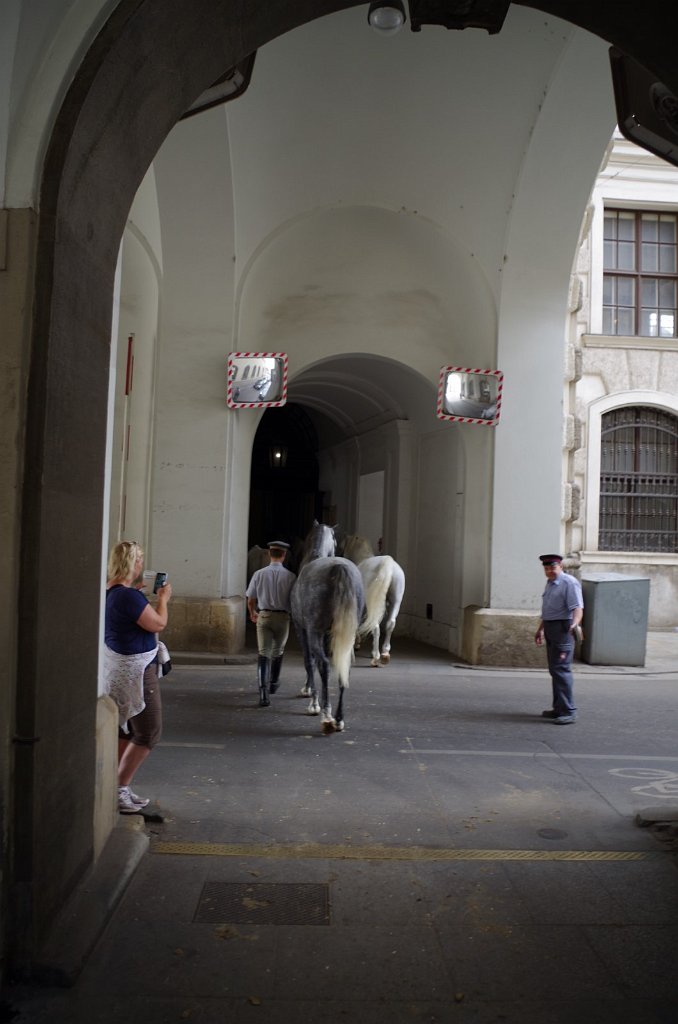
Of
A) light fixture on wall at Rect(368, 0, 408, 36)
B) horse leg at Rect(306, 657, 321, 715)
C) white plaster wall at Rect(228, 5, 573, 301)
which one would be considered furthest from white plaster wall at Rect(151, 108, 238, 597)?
light fixture on wall at Rect(368, 0, 408, 36)

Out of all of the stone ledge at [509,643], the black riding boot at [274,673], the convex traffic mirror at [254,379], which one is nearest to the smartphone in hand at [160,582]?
the black riding boot at [274,673]

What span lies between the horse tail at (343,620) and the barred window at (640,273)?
39.3 feet

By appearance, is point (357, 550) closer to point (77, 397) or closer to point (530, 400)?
point (530, 400)

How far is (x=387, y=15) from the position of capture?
7.35m

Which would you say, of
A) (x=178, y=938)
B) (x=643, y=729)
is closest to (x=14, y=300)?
(x=178, y=938)

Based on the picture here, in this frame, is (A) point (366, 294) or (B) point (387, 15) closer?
(B) point (387, 15)

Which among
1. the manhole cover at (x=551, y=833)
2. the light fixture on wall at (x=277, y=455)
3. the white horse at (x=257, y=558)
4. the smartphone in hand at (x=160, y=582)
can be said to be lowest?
the manhole cover at (x=551, y=833)

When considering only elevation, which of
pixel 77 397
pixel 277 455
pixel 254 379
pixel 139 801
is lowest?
pixel 139 801

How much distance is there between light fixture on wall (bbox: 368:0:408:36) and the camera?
7.28 m

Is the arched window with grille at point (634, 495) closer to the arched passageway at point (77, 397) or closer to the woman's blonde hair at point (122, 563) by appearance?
the arched passageway at point (77, 397)

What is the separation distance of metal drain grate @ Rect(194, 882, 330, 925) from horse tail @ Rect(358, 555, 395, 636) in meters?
6.62

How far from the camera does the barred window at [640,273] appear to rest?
16984 millimetres

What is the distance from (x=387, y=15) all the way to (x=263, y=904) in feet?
23.9

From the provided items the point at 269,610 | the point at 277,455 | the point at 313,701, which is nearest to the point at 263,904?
the point at 313,701
